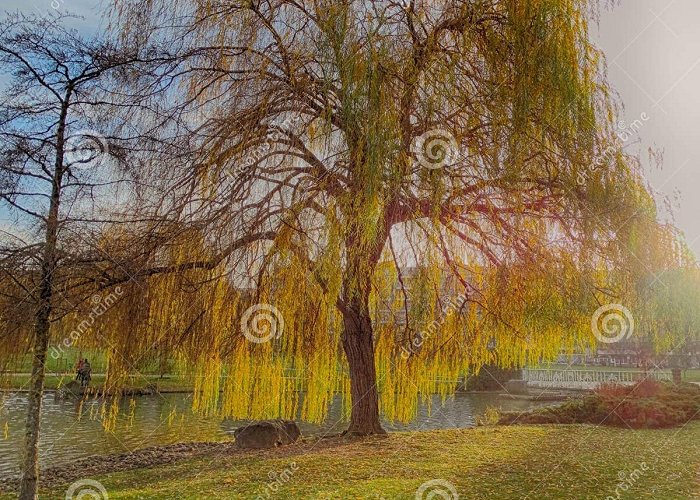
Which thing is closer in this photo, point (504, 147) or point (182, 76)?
point (504, 147)

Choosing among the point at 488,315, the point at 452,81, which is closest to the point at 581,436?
the point at 488,315

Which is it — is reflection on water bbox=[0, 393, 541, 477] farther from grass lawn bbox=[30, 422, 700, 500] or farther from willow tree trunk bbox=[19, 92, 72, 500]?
willow tree trunk bbox=[19, 92, 72, 500]

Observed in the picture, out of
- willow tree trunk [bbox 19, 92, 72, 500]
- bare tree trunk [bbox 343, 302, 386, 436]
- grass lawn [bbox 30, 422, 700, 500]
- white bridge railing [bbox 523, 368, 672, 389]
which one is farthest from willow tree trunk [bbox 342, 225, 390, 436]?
white bridge railing [bbox 523, 368, 672, 389]

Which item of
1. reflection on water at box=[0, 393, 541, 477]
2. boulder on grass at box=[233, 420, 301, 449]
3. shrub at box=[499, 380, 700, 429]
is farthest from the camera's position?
shrub at box=[499, 380, 700, 429]

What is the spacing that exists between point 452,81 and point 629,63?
2.28 meters

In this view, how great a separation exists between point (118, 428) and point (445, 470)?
349 inches

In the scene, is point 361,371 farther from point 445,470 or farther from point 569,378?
point 569,378

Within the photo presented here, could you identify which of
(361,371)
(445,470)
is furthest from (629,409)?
(445,470)

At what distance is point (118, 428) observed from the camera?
1164 centimetres

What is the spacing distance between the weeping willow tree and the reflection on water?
115 inches

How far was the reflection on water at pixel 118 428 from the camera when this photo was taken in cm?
895

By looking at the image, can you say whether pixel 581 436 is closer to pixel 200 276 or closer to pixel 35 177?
pixel 200 276

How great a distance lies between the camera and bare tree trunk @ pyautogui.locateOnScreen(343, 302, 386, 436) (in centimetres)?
748

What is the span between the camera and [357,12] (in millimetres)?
4789
